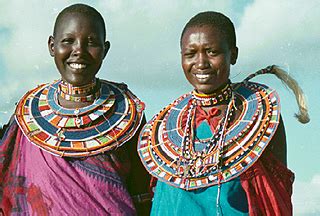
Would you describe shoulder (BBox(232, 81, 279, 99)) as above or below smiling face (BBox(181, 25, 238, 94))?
below

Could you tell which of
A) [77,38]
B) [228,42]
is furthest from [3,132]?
[228,42]

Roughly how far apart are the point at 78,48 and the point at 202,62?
0.98m

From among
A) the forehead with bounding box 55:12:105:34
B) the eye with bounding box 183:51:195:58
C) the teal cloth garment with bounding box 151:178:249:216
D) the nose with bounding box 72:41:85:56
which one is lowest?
the teal cloth garment with bounding box 151:178:249:216

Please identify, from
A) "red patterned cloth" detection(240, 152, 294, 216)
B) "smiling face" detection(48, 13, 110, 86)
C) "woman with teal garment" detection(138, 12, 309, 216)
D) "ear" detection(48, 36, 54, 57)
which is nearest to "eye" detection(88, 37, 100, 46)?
"smiling face" detection(48, 13, 110, 86)

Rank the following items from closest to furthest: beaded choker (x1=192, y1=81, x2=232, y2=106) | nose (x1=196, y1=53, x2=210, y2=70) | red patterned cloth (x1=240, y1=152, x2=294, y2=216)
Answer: red patterned cloth (x1=240, y1=152, x2=294, y2=216)
nose (x1=196, y1=53, x2=210, y2=70)
beaded choker (x1=192, y1=81, x2=232, y2=106)

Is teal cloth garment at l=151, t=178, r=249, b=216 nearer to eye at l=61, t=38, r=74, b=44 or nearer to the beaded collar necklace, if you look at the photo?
the beaded collar necklace

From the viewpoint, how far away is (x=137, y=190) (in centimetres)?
543

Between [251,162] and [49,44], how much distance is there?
177cm

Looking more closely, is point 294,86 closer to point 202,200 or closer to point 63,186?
point 202,200

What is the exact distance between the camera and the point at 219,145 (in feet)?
15.3

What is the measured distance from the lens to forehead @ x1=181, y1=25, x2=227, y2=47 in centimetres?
466

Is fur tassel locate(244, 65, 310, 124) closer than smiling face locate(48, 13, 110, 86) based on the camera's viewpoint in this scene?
Yes

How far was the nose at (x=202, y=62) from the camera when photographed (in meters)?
4.64

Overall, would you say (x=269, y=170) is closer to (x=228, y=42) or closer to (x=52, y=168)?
(x=228, y=42)
